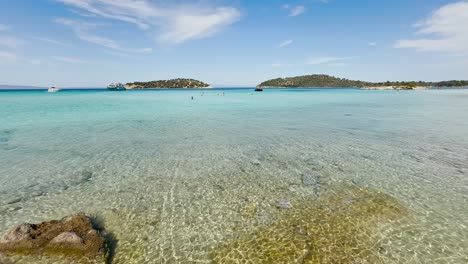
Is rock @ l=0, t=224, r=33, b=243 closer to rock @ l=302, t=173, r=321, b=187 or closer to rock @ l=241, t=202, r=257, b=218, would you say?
rock @ l=241, t=202, r=257, b=218

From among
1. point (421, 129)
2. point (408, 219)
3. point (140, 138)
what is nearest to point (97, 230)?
point (408, 219)

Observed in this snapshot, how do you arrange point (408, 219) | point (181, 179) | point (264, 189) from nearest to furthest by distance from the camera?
point (408, 219)
point (264, 189)
point (181, 179)

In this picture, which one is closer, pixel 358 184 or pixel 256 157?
pixel 358 184

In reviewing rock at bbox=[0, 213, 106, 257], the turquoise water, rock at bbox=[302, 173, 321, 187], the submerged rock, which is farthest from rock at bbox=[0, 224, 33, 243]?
rock at bbox=[302, 173, 321, 187]

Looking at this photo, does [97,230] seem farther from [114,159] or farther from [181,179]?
[114,159]

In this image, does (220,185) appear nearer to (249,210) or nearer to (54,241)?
(249,210)

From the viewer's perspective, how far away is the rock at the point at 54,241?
23.4ft

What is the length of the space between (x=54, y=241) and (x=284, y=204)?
302 inches

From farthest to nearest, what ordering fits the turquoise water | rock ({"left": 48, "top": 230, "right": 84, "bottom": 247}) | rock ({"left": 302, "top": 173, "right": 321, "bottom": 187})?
rock ({"left": 302, "top": 173, "right": 321, "bottom": 187})
the turquoise water
rock ({"left": 48, "top": 230, "right": 84, "bottom": 247})

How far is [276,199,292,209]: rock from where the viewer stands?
991 cm

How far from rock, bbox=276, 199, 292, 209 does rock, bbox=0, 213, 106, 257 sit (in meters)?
6.18

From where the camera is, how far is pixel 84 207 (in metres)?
9.86

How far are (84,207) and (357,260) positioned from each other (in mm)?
9572

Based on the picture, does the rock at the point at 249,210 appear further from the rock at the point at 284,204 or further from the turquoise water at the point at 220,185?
the rock at the point at 284,204
